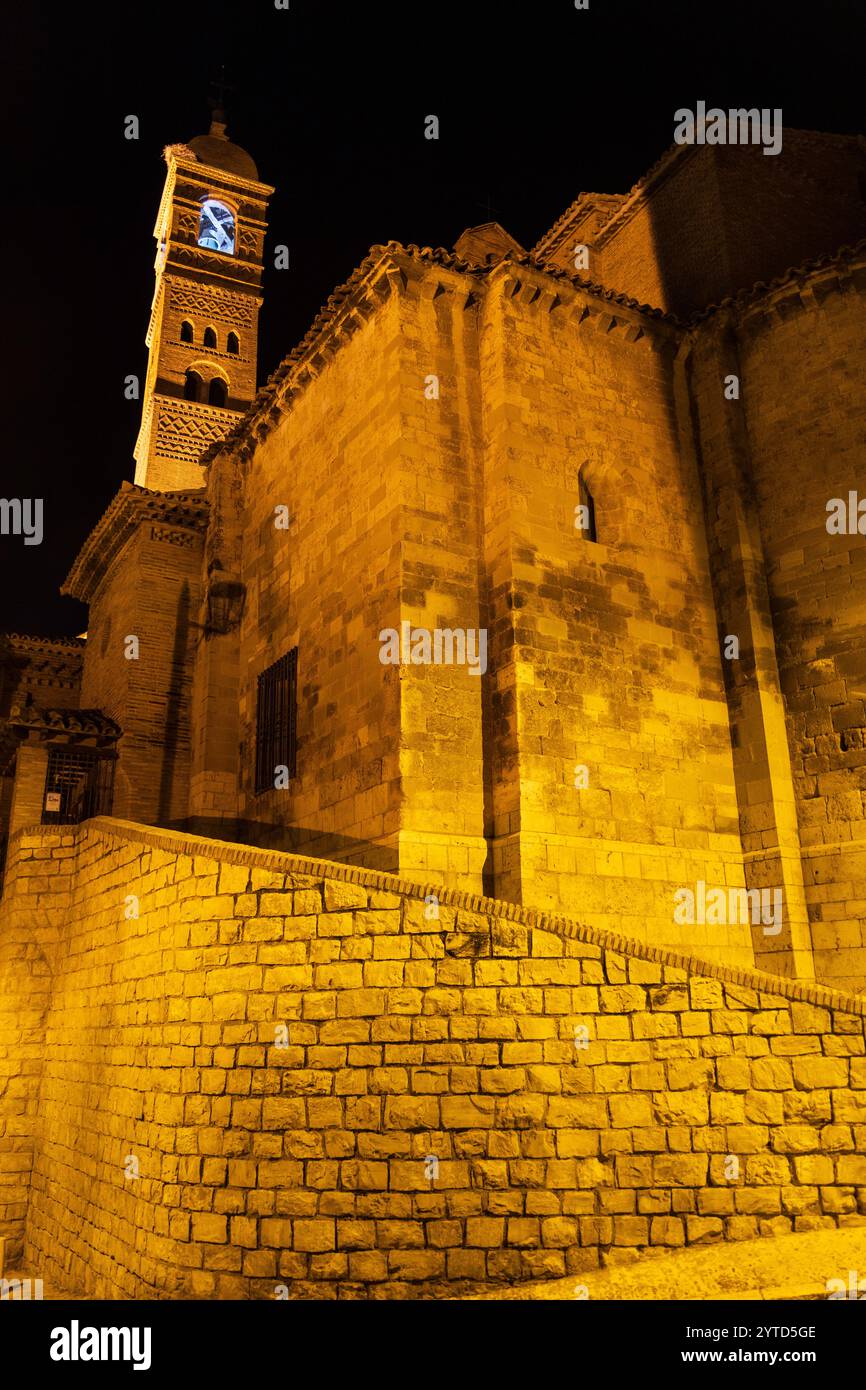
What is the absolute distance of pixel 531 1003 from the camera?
6.08 metres

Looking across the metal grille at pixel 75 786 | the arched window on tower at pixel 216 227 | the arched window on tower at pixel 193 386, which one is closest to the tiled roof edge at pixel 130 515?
the metal grille at pixel 75 786

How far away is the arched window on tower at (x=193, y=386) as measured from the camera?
2817 centimetres

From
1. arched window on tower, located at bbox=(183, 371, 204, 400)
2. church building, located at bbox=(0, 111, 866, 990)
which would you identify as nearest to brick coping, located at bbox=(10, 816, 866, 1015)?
church building, located at bbox=(0, 111, 866, 990)

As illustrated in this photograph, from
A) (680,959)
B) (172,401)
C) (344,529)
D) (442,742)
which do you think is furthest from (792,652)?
(172,401)

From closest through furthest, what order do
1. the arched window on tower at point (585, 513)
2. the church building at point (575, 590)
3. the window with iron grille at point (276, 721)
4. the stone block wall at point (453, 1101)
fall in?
1. the stone block wall at point (453, 1101)
2. the church building at point (575, 590)
3. the arched window on tower at point (585, 513)
4. the window with iron grille at point (276, 721)

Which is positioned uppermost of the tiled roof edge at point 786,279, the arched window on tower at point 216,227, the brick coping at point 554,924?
the arched window on tower at point 216,227

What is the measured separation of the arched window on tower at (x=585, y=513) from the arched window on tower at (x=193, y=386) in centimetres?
1962

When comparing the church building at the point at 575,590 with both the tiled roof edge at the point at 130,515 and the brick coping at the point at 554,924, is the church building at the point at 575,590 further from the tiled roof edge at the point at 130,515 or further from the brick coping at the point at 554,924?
the brick coping at the point at 554,924

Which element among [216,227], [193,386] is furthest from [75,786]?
[216,227]

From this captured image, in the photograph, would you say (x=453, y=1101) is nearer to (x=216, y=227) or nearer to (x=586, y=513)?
(x=586, y=513)

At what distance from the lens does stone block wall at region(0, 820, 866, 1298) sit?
5.71 metres

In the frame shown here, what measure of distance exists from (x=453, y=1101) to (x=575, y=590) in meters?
6.52

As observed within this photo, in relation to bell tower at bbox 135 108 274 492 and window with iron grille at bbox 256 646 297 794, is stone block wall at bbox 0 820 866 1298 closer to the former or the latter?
window with iron grille at bbox 256 646 297 794

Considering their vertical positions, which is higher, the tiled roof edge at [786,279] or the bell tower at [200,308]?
the bell tower at [200,308]
